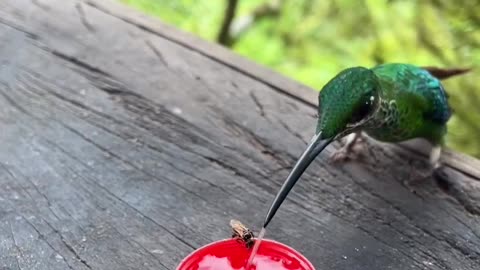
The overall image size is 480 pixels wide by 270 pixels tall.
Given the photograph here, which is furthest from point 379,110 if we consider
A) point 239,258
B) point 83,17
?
point 83,17

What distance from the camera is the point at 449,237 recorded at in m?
1.64

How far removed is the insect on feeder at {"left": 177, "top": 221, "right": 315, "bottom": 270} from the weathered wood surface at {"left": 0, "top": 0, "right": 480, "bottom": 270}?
0.17m

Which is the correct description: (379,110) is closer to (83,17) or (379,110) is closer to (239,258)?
(239,258)

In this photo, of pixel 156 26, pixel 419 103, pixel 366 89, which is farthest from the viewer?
pixel 156 26

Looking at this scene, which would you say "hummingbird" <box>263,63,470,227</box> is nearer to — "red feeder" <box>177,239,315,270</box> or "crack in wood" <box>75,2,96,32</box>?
"red feeder" <box>177,239,315,270</box>

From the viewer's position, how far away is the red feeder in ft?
4.34

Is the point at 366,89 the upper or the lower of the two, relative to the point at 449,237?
upper

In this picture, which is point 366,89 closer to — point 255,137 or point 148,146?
point 255,137

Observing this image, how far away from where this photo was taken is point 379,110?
185 centimetres

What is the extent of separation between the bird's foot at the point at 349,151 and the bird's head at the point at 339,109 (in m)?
0.21

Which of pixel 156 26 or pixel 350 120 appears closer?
pixel 350 120

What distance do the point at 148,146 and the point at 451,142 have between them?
1510 mm

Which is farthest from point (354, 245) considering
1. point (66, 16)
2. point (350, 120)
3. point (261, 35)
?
point (261, 35)

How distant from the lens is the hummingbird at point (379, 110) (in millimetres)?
1577
